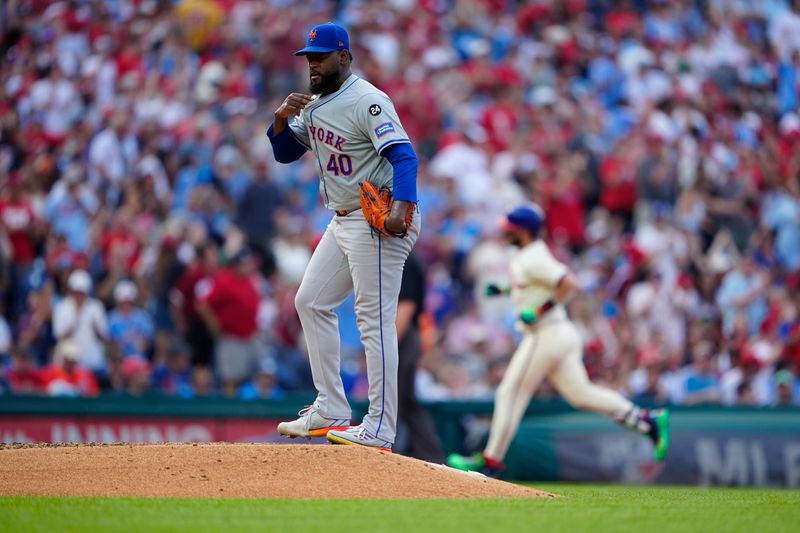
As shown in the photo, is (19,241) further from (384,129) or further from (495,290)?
(384,129)

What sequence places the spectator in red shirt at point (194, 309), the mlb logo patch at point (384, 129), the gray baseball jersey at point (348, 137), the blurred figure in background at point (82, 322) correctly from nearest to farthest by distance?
the mlb logo patch at point (384, 129) < the gray baseball jersey at point (348, 137) < the blurred figure in background at point (82, 322) < the spectator in red shirt at point (194, 309)

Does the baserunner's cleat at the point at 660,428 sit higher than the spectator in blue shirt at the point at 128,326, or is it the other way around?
the spectator in blue shirt at the point at 128,326

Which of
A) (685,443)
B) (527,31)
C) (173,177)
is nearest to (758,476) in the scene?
(685,443)

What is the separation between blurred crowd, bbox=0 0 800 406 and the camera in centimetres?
1476

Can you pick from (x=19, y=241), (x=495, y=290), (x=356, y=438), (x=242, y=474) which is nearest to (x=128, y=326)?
(x=19, y=241)

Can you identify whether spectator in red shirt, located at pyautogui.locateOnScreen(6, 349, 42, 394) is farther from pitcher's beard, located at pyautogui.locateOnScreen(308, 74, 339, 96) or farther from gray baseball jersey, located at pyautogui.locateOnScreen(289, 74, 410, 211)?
pitcher's beard, located at pyautogui.locateOnScreen(308, 74, 339, 96)

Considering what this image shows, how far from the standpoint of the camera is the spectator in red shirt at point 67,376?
13.9 m

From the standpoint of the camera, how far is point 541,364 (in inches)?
438

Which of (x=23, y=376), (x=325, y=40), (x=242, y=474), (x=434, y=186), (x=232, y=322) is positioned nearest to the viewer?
(x=242, y=474)

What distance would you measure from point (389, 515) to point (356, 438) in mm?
1407

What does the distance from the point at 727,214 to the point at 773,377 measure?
350cm

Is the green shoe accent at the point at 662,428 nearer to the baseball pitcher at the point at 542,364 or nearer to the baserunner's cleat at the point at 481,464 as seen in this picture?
the baseball pitcher at the point at 542,364

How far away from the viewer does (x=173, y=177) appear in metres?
17.1

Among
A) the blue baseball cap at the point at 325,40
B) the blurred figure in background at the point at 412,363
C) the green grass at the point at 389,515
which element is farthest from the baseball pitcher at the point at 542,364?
the blue baseball cap at the point at 325,40
